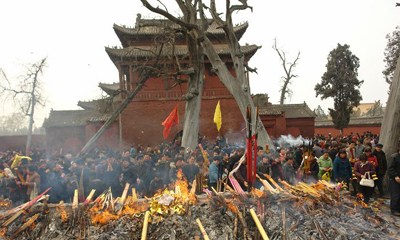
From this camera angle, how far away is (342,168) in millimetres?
9000

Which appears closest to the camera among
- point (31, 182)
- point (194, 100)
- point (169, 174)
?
point (31, 182)

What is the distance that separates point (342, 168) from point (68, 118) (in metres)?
25.7

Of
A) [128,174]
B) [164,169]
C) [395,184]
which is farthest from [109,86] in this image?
[395,184]

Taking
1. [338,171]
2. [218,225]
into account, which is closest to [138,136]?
[338,171]

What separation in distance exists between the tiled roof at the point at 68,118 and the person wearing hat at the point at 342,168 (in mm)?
20373

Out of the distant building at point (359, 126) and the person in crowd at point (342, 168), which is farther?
the distant building at point (359, 126)

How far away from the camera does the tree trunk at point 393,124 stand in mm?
10102

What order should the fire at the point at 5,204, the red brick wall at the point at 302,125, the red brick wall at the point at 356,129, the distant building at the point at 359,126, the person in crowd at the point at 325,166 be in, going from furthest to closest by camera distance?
the red brick wall at the point at 302,125
the distant building at the point at 359,126
the red brick wall at the point at 356,129
the person in crowd at the point at 325,166
the fire at the point at 5,204

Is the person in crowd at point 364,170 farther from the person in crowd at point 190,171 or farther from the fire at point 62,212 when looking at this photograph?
the fire at point 62,212

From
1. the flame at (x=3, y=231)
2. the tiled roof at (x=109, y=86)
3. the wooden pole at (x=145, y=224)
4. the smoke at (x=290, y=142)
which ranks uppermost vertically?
the tiled roof at (x=109, y=86)

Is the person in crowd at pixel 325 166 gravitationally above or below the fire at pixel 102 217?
above

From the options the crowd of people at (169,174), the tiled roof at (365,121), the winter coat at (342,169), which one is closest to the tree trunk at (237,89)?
the crowd of people at (169,174)

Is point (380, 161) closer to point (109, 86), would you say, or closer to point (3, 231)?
point (3, 231)

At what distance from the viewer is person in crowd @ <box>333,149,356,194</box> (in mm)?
8961
